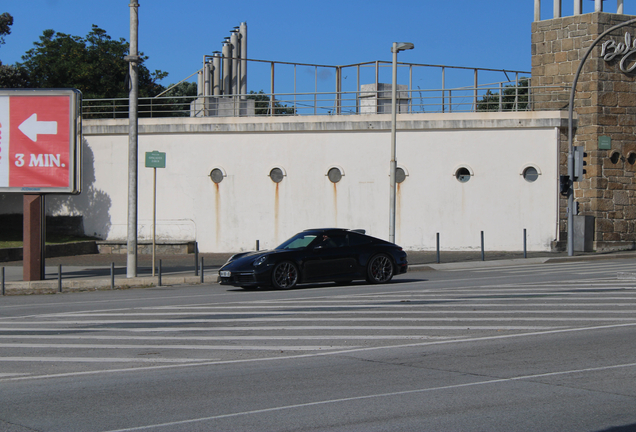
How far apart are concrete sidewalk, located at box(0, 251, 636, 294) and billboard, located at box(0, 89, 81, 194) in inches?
99.5

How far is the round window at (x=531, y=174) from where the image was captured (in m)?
27.7

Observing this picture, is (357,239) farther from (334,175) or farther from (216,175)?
(216,175)

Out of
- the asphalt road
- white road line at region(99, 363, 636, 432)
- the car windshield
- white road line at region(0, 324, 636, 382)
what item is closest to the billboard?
the asphalt road

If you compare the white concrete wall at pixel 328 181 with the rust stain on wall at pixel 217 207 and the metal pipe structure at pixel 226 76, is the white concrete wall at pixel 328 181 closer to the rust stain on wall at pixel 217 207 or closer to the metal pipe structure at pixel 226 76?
the rust stain on wall at pixel 217 207

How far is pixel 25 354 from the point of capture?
8469 mm

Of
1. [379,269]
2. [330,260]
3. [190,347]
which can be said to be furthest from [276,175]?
[190,347]

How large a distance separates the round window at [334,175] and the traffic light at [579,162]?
9.07 meters

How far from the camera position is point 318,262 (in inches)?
642

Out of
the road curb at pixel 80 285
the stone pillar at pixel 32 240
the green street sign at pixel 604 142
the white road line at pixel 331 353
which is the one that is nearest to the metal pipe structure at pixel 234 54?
the green street sign at pixel 604 142

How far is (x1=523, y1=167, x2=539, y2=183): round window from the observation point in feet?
90.8

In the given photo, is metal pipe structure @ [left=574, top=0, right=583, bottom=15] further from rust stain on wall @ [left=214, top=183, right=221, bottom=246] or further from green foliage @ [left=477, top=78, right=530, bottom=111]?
rust stain on wall @ [left=214, top=183, right=221, bottom=246]

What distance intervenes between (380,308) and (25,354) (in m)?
5.89

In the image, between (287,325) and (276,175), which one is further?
(276,175)

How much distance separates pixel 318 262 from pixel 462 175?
44.2ft
